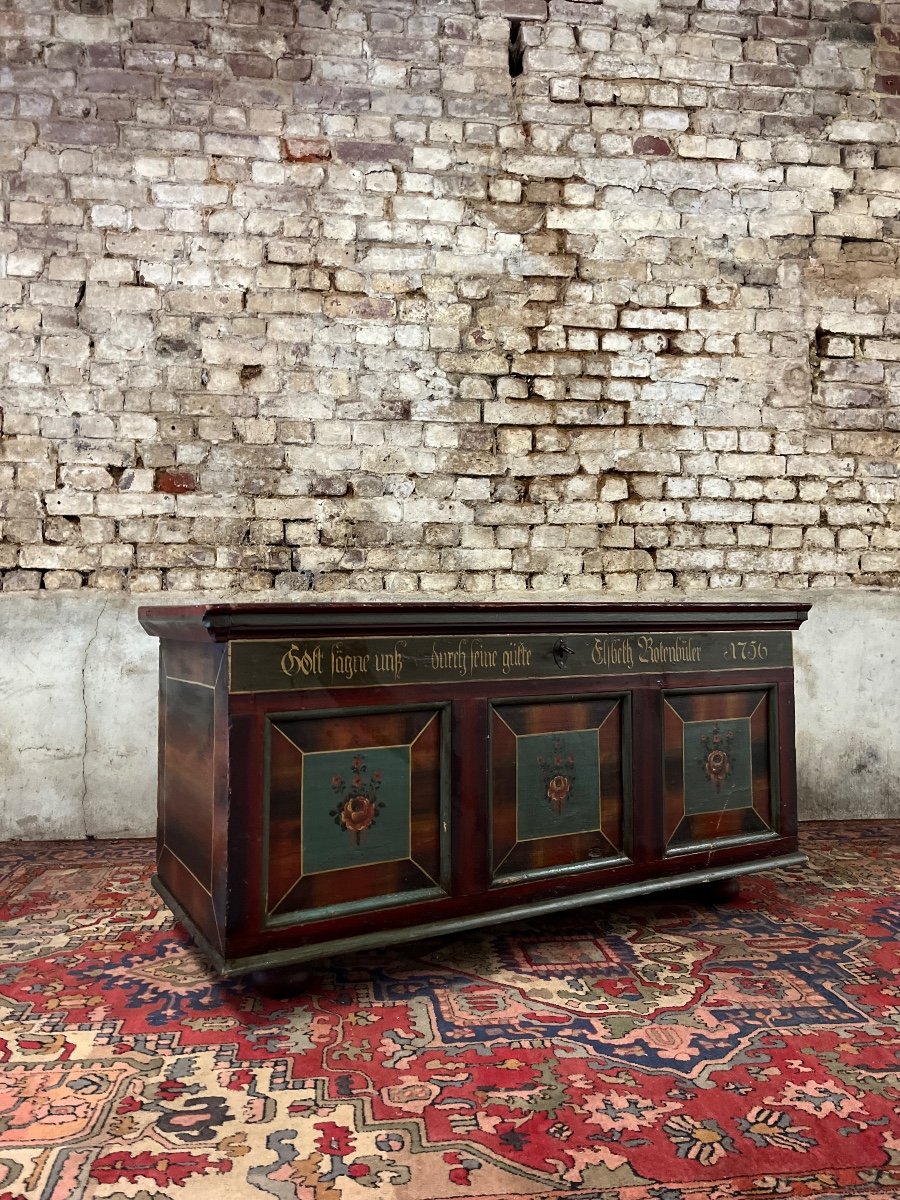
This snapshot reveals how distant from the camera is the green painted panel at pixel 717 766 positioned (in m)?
2.77

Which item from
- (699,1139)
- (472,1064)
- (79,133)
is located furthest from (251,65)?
(699,1139)

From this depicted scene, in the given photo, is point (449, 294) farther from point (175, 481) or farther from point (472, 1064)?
point (472, 1064)

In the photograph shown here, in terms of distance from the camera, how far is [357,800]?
2.19 meters

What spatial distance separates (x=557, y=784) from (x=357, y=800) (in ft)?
2.21

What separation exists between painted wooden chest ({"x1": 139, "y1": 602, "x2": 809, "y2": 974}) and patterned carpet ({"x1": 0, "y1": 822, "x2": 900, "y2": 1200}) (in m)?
0.18

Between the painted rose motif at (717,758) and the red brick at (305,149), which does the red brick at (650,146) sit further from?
the painted rose motif at (717,758)

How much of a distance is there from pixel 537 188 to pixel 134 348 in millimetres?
2124

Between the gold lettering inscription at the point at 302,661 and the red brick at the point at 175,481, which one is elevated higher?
the red brick at the point at 175,481

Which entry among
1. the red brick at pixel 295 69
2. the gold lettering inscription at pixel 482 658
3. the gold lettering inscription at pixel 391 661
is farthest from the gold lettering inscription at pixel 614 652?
the red brick at pixel 295 69

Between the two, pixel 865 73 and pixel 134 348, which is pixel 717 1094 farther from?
pixel 865 73

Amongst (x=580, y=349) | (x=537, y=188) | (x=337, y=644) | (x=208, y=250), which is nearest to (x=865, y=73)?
(x=537, y=188)

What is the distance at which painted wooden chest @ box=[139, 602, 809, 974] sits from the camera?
207 cm

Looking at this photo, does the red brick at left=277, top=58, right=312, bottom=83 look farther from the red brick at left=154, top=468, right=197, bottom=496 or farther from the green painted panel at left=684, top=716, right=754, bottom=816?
the green painted panel at left=684, top=716, right=754, bottom=816

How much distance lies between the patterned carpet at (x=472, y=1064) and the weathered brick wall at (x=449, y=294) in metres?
1.89
